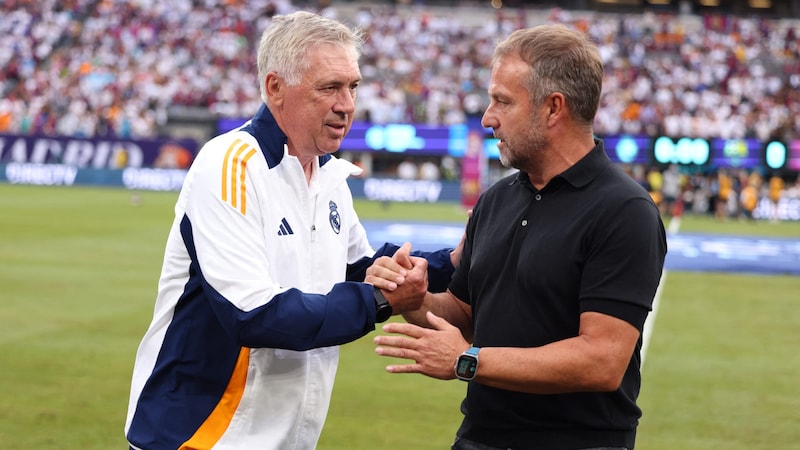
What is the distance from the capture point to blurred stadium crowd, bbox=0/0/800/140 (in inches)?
1655

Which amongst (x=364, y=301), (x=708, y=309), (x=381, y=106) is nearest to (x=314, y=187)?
(x=364, y=301)

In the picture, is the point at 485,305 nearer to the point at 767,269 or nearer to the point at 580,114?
the point at 580,114

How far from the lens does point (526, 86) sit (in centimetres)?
363

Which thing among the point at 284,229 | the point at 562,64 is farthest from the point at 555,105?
the point at 284,229

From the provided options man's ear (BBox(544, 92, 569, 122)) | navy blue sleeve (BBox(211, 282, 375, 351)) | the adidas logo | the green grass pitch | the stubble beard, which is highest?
man's ear (BBox(544, 92, 569, 122))

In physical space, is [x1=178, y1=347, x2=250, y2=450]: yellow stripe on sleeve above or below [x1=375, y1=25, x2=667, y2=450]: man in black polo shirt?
below

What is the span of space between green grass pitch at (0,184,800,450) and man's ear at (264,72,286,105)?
4464mm

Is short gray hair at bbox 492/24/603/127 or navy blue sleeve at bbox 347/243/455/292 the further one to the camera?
navy blue sleeve at bbox 347/243/455/292

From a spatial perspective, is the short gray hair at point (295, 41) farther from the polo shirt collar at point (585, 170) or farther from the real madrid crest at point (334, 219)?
the polo shirt collar at point (585, 170)

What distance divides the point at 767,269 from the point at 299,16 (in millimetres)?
18185

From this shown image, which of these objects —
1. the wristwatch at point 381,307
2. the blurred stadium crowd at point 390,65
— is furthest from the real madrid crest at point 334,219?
the blurred stadium crowd at point 390,65

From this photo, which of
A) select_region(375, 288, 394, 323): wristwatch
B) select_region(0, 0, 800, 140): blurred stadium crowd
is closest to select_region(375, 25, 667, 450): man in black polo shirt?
select_region(375, 288, 394, 323): wristwatch

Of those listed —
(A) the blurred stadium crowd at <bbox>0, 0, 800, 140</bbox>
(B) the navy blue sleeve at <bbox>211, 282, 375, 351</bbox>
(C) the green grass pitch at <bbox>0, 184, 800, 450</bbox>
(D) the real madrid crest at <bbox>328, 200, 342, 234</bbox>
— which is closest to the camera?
(B) the navy blue sleeve at <bbox>211, 282, 375, 351</bbox>

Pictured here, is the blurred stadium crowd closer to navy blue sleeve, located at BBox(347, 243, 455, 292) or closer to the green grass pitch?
the green grass pitch
